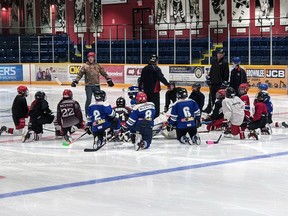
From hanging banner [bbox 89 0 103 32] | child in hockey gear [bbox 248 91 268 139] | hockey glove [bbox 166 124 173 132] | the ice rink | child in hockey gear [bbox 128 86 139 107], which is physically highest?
hanging banner [bbox 89 0 103 32]

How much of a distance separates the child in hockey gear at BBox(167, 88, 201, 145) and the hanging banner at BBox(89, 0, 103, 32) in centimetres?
2269

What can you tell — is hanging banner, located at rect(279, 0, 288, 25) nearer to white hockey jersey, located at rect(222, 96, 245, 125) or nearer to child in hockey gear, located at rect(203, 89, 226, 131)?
child in hockey gear, located at rect(203, 89, 226, 131)

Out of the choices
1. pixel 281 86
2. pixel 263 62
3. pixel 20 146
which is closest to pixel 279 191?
pixel 20 146

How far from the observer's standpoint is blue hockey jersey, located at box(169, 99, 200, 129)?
939 cm

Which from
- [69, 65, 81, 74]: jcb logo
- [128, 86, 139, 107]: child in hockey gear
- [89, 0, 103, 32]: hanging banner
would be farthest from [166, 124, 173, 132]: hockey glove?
[89, 0, 103, 32]: hanging banner

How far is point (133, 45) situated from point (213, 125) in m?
15.5

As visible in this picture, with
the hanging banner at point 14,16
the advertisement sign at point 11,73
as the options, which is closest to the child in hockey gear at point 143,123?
the advertisement sign at point 11,73

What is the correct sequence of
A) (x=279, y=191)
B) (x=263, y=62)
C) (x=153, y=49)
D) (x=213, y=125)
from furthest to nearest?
(x=153, y=49)
(x=263, y=62)
(x=213, y=125)
(x=279, y=191)

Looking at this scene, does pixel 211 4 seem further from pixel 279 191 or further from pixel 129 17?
pixel 279 191

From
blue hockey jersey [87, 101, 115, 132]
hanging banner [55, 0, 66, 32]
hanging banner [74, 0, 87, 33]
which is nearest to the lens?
blue hockey jersey [87, 101, 115, 132]

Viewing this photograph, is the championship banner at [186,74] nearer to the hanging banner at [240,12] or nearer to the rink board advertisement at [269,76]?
the rink board advertisement at [269,76]

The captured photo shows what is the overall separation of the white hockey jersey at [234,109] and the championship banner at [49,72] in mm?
17495

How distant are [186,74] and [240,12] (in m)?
4.78

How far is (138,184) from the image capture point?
6.57 metres
